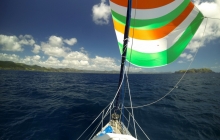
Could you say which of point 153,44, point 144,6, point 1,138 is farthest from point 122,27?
point 1,138

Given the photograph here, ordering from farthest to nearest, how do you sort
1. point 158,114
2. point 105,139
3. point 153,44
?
point 158,114 → point 153,44 → point 105,139

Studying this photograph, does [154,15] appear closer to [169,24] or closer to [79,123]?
[169,24]

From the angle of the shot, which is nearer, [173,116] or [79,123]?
[79,123]

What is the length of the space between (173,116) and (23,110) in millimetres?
15557

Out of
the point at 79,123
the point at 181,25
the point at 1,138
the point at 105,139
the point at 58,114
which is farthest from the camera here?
the point at 58,114

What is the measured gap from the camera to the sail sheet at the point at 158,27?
3.79m

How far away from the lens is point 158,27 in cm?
409

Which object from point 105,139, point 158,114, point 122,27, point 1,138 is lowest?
point 1,138

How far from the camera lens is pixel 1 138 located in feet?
21.3

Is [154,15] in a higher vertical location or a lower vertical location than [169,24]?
higher

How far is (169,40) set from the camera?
4.04 meters

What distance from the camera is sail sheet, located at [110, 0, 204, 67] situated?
3785mm

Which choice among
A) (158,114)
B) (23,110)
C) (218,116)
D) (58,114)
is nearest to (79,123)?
(58,114)

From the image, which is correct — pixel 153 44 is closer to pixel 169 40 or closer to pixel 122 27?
pixel 169 40
